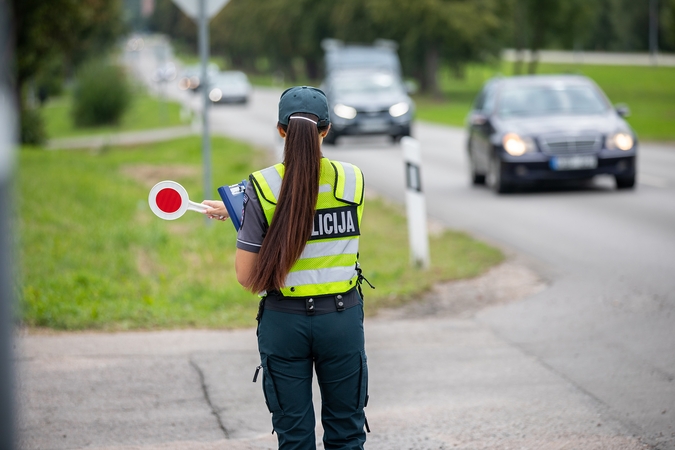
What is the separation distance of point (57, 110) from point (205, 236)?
154ft

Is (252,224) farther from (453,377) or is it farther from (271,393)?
(453,377)

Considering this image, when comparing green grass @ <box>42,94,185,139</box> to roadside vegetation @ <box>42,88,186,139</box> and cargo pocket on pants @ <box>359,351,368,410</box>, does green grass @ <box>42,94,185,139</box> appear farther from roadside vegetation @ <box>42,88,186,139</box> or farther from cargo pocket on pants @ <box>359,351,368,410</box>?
cargo pocket on pants @ <box>359,351,368,410</box>

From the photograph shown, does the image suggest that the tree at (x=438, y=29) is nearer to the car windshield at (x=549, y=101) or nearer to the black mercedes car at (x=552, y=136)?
the car windshield at (x=549, y=101)

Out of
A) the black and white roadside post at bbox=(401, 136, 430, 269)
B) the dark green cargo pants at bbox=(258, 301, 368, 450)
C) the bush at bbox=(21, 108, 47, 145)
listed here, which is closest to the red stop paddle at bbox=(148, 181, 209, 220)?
the dark green cargo pants at bbox=(258, 301, 368, 450)

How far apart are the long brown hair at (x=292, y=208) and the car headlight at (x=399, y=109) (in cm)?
2258

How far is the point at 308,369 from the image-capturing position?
3305 mm

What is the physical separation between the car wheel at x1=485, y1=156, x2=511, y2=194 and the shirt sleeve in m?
11.5

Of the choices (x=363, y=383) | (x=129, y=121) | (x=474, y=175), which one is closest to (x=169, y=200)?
(x=363, y=383)

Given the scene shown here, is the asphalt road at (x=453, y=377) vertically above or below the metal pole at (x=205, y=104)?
below

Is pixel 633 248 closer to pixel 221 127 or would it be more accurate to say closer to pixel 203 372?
pixel 203 372

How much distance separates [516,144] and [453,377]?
361 inches

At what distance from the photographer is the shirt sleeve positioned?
126 inches

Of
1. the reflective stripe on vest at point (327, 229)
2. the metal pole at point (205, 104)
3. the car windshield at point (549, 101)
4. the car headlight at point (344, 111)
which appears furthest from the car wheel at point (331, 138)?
the reflective stripe on vest at point (327, 229)

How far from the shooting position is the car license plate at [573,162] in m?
14.1
